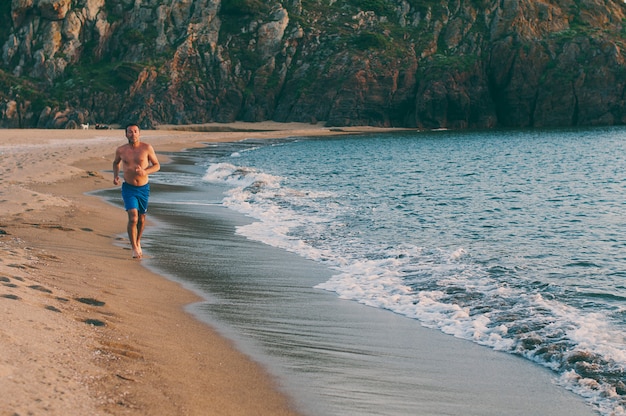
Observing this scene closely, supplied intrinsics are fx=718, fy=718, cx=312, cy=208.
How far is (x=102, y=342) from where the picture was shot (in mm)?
6008

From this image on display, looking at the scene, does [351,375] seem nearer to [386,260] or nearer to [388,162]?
[386,260]

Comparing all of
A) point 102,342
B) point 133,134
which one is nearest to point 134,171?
point 133,134

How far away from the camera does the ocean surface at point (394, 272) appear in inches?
259

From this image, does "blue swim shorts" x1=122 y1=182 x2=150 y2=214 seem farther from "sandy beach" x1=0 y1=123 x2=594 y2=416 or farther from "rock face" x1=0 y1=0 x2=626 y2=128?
"rock face" x1=0 y1=0 x2=626 y2=128

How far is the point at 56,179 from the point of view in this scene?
68.6 ft

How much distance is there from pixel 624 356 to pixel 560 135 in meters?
57.6

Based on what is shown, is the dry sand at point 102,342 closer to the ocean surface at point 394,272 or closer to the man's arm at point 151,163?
the ocean surface at point 394,272

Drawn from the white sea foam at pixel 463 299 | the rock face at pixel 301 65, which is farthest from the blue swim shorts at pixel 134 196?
the rock face at pixel 301 65

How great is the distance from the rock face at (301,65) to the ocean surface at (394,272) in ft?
173

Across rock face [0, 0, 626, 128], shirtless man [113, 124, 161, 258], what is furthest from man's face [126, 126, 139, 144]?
rock face [0, 0, 626, 128]

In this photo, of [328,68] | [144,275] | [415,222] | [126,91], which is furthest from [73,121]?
[144,275]

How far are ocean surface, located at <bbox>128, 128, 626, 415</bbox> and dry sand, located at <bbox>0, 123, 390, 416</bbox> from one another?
42 cm

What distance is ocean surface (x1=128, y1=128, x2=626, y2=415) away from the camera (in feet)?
21.6

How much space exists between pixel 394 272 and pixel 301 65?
73857 mm
